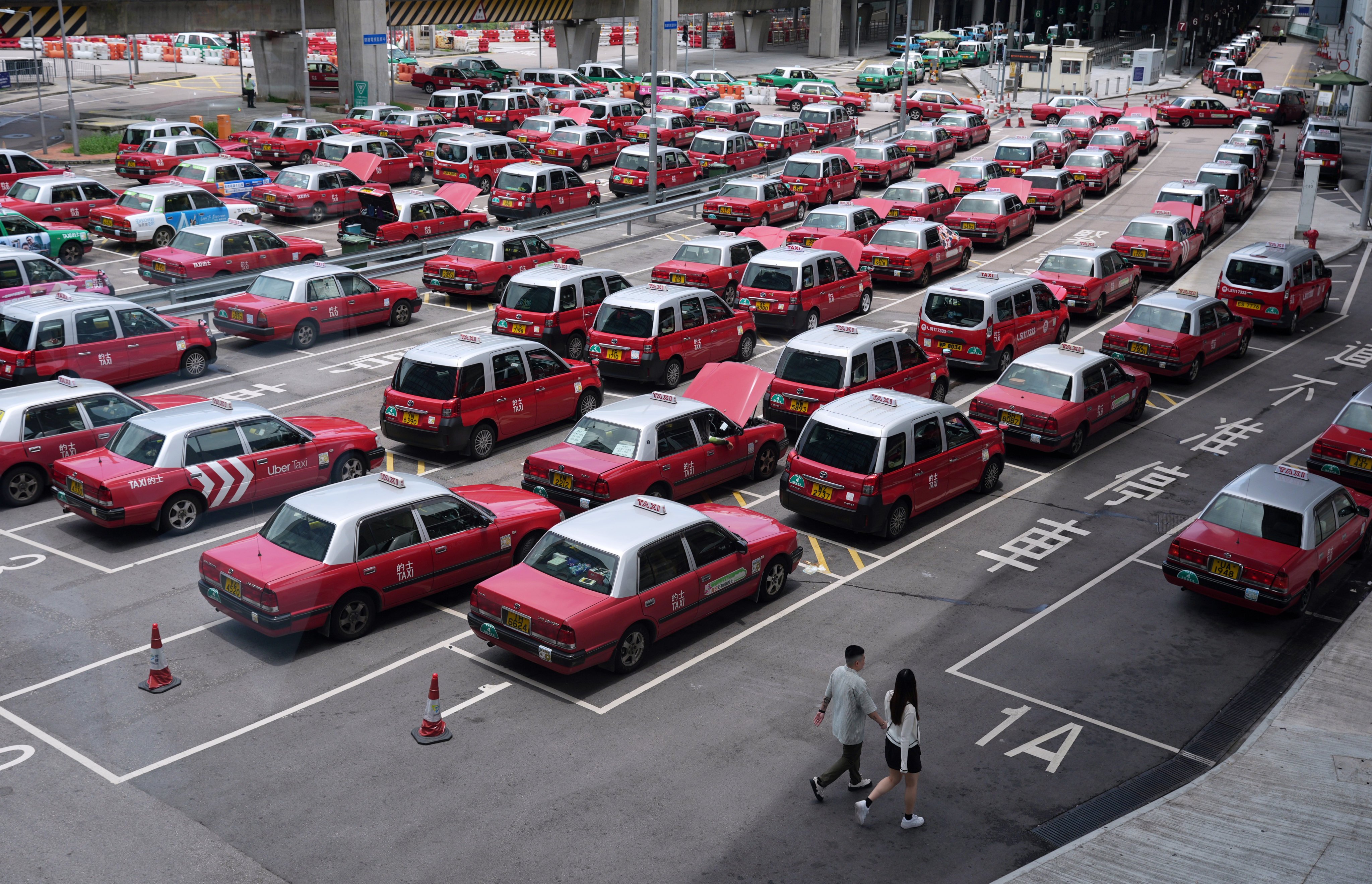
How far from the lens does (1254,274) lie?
1148 inches

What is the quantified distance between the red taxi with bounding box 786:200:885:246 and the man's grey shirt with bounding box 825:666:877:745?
2137 cm

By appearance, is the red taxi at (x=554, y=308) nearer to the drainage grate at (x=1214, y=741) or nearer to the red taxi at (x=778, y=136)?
the drainage grate at (x=1214, y=741)

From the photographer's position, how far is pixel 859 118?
64.2 m

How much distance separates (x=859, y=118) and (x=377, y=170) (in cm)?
3052

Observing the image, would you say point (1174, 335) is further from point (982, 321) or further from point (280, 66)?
point (280, 66)

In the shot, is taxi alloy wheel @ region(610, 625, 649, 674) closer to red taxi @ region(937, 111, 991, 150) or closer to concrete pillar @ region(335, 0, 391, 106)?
red taxi @ region(937, 111, 991, 150)

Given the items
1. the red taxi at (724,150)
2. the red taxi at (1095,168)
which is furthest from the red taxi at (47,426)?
the red taxi at (1095,168)

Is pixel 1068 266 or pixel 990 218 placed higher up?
pixel 990 218

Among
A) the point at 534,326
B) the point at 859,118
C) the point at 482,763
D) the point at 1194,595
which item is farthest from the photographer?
the point at 859,118

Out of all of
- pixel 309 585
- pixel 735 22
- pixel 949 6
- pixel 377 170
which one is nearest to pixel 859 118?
pixel 377 170

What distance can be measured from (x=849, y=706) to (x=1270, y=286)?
22.4 metres

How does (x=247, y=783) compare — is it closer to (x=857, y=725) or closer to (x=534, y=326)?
(x=857, y=725)

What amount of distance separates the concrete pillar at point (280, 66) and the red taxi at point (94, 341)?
45.3 metres

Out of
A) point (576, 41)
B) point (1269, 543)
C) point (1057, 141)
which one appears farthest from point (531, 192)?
point (576, 41)
